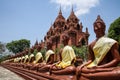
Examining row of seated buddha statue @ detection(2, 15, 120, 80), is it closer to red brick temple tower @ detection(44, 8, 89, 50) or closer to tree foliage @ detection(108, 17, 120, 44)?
tree foliage @ detection(108, 17, 120, 44)

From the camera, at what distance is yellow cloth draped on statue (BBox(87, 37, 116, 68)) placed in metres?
4.13

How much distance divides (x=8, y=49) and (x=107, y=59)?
66.3 m

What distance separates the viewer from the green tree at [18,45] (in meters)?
67.0

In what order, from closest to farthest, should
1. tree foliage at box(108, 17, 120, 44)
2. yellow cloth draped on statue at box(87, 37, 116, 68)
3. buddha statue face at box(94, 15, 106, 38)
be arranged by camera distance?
1. yellow cloth draped on statue at box(87, 37, 116, 68)
2. buddha statue face at box(94, 15, 106, 38)
3. tree foliage at box(108, 17, 120, 44)

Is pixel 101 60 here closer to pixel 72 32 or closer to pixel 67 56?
pixel 67 56

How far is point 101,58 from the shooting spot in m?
4.28

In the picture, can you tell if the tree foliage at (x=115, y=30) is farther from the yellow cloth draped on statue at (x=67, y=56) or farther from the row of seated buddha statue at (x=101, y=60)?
the row of seated buddha statue at (x=101, y=60)

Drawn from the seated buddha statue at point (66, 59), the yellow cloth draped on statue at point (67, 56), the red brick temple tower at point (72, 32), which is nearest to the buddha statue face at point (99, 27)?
the seated buddha statue at point (66, 59)

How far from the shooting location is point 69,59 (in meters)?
6.48

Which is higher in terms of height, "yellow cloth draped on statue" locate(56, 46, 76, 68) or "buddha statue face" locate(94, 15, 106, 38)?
"buddha statue face" locate(94, 15, 106, 38)

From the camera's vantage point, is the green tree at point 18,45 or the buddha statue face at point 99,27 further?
the green tree at point 18,45

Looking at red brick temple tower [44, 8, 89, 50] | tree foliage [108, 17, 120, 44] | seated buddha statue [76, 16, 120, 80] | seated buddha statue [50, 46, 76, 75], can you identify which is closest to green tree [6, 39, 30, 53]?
red brick temple tower [44, 8, 89, 50]

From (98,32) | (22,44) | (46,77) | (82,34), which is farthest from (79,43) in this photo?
(22,44)

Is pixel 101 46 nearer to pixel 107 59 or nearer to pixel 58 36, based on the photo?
pixel 107 59
